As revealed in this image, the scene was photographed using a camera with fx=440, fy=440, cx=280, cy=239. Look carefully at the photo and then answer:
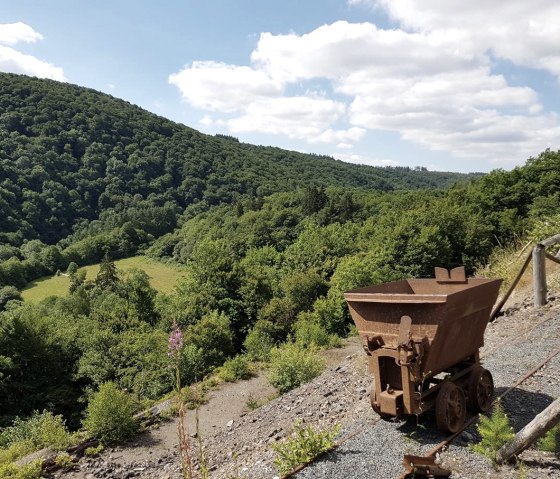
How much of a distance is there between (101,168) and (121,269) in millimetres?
54751

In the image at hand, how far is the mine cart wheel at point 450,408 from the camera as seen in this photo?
577 centimetres

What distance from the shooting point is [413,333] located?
5703mm

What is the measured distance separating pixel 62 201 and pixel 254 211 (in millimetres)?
55151

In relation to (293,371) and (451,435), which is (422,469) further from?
(293,371)

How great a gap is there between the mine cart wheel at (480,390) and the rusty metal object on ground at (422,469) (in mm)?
1787

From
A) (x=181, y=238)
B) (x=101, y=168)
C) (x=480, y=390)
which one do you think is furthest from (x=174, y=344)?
(x=101, y=168)

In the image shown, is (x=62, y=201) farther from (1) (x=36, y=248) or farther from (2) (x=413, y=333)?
(2) (x=413, y=333)

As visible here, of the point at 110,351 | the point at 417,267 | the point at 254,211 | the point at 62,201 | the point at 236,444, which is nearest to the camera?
the point at 236,444

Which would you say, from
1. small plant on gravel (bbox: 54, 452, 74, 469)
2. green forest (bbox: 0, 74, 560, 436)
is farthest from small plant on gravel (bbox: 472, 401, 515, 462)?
small plant on gravel (bbox: 54, 452, 74, 469)

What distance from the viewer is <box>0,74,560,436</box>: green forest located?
2556 cm

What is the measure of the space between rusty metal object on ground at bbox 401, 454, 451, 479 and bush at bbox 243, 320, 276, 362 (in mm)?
15023

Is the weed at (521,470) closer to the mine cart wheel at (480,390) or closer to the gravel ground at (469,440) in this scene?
the gravel ground at (469,440)

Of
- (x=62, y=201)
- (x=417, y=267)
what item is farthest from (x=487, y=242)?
(x=62, y=201)

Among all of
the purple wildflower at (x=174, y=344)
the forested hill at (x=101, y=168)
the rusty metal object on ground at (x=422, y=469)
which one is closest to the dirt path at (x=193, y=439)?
the rusty metal object on ground at (x=422, y=469)
